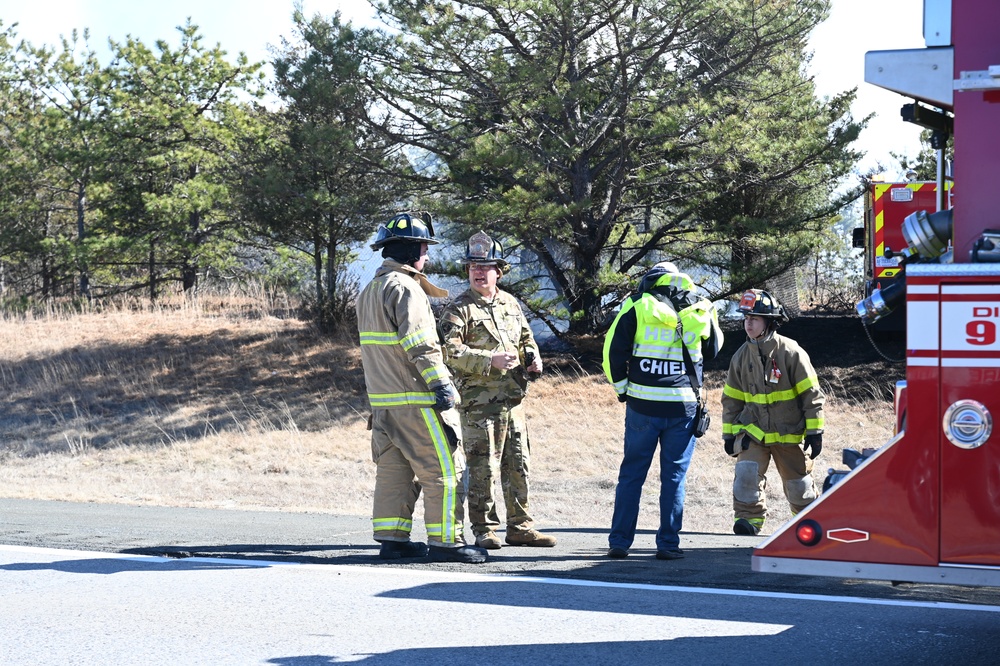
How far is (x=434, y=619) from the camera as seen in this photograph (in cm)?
536

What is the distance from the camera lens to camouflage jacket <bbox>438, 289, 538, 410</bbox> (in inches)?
293

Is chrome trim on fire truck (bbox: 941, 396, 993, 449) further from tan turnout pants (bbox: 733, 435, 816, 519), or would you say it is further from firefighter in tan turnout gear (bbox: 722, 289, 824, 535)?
tan turnout pants (bbox: 733, 435, 816, 519)

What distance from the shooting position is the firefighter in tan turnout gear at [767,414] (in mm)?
8328

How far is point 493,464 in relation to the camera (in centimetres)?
748

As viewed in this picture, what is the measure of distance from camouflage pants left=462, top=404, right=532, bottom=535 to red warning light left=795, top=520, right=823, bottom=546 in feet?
11.4

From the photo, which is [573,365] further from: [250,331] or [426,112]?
[250,331]

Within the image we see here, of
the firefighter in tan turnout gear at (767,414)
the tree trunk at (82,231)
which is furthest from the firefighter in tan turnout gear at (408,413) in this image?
the tree trunk at (82,231)

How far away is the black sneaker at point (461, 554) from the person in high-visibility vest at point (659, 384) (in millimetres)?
860

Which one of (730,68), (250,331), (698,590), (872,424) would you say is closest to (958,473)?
(698,590)

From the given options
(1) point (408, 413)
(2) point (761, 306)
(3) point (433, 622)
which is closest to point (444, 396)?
(1) point (408, 413)

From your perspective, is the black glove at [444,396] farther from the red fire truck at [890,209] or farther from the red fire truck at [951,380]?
the red fire truck at [890,209]

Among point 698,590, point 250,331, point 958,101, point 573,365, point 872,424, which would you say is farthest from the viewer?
point 250,331

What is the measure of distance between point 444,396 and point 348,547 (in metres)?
1.48

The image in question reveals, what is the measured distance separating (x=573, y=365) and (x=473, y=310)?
30.4 feet
